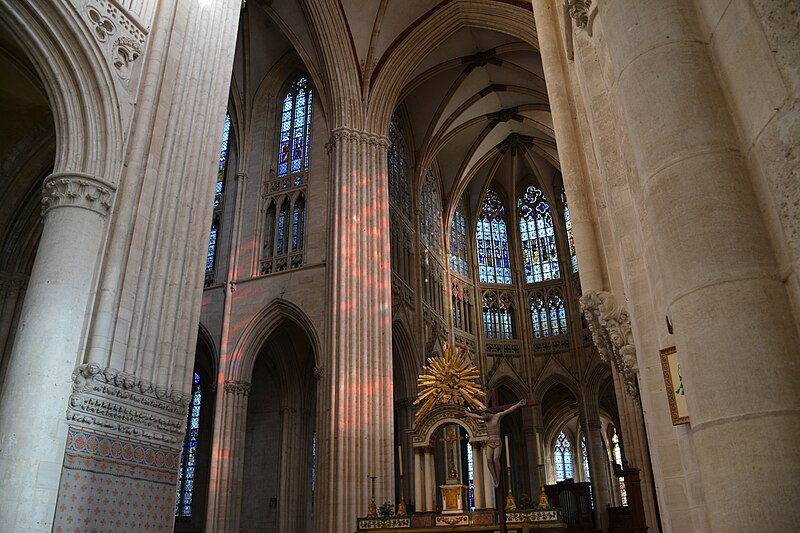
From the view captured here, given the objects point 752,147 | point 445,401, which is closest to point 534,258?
point 445,401

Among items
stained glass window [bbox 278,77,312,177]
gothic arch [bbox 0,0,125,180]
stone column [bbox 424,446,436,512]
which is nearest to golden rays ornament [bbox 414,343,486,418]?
stone column [bbox 424,446,436,512]

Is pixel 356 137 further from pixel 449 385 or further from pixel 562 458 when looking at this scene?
pixel 562 458

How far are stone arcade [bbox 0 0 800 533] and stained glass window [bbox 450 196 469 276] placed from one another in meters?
Answer: 0.18

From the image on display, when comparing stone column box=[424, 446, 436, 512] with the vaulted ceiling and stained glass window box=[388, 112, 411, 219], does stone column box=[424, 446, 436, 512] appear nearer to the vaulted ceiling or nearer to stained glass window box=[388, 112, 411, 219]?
stained glass window box=[388, 112, 411, 219]

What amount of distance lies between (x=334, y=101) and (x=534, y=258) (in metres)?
13.9

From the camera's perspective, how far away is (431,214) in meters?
25.2

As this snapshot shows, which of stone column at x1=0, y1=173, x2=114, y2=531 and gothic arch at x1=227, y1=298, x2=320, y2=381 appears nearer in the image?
stone column at x1=0, y1=173, x2=114, y2=531

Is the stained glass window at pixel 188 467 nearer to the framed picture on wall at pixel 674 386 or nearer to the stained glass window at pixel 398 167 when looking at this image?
the stained glass window at pixel 398 167

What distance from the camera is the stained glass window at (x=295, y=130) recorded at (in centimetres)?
1943

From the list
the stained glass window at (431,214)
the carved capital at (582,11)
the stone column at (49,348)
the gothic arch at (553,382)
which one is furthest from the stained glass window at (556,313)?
the carved capital at (582,11)

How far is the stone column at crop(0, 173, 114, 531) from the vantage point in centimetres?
590

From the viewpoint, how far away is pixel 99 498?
6.39 meters

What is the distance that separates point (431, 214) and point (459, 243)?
3.01 meters

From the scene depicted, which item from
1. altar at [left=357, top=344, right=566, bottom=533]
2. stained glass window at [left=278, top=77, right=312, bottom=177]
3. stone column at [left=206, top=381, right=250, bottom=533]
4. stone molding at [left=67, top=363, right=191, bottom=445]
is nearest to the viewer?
stone molding at [left=67, top=363, right=191, bottom=445]
